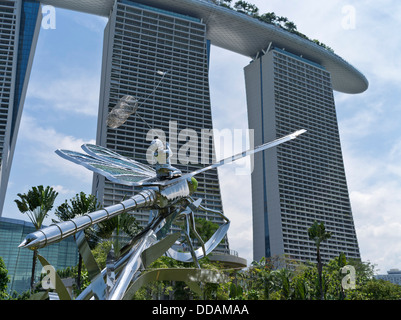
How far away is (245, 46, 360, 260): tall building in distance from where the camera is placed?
81.3 m

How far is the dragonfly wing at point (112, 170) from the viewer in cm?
1176

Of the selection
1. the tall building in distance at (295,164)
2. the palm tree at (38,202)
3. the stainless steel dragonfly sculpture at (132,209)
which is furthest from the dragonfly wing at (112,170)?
the tall building in distance at (295,164)

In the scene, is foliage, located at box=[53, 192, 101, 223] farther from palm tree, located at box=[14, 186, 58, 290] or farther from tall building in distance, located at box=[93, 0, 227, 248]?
tall building in distance, located at box=[93, 0, 227, 248]

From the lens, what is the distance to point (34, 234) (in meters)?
7.20

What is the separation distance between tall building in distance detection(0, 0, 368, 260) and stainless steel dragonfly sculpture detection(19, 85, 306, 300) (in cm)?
4669

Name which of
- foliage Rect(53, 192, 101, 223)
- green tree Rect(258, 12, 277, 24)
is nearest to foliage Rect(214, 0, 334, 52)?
green tree Rect(258, 12, 277, 24)

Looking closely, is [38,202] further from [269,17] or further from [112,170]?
[269,17]

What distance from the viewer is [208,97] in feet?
258

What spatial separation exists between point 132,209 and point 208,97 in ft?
226

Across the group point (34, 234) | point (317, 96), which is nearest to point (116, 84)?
point (317, 96)

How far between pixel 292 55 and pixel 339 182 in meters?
29.6

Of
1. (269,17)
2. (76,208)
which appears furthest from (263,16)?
(76,208)

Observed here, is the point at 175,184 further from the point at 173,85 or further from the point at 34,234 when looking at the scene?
the point at 173,85
